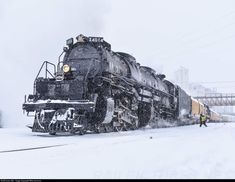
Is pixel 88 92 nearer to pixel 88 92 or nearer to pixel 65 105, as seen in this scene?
pixel 88 92

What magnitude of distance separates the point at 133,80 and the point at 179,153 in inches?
327

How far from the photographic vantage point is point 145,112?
54.4 feet

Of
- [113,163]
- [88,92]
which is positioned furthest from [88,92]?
[113,163]

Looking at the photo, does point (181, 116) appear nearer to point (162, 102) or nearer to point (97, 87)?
point (162, 102)

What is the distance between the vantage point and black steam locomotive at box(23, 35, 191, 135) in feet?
34.7

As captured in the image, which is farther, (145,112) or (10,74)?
(10,74)

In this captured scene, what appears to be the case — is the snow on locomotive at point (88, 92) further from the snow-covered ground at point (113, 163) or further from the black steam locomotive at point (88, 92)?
the snow-covered ground at point (113, 163)

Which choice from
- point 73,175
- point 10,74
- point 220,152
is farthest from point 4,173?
point 10,74

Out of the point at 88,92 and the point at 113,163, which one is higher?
the point at 88,92

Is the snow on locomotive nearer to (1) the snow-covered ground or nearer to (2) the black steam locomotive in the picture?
(2) the black steam locomotive

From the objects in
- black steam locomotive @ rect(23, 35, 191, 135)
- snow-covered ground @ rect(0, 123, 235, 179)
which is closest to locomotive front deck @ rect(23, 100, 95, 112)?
black steam locomotive @ rect(23, 35, 191, 135)

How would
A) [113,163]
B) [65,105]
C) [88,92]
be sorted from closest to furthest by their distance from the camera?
[113,163]
[65,105]
[88,92]

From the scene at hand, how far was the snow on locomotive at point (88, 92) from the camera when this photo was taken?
1057cm

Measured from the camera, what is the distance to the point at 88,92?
1146 cm
